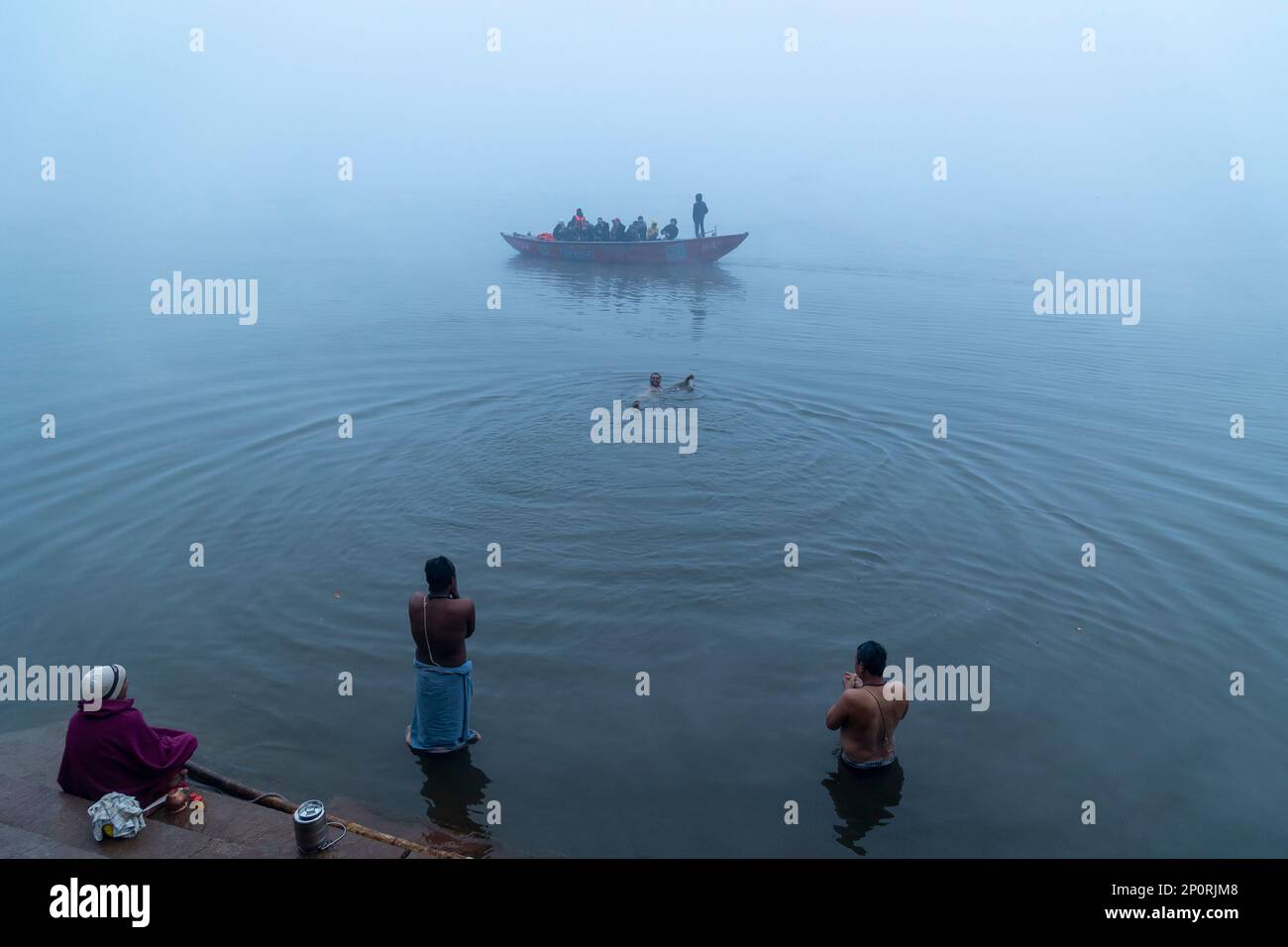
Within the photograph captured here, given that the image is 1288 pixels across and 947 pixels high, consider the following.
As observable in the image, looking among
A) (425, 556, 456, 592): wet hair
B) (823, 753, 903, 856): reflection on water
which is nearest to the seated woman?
(425, 556, 456, 592): wet hair

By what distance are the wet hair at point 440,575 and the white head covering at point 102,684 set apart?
2.23m

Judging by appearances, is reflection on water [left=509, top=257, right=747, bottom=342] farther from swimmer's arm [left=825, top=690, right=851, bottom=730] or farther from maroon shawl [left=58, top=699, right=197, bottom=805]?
maroon shawl [left=58, top=699, right=197, bottom=805]

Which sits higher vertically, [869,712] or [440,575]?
[440,575]

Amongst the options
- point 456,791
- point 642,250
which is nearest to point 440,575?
point 456,791

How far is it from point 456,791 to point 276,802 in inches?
54.2

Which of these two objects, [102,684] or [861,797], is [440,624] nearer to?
[102,684]

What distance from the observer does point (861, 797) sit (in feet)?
22.7

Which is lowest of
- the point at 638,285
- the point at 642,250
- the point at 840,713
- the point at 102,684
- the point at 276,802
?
the point at 276,802

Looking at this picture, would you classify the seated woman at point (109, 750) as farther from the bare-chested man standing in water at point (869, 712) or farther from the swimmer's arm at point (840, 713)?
the bare-chested man standing in water at point (869, 712)

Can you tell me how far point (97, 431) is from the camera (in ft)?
47.3

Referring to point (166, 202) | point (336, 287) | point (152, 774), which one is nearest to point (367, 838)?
point (152, 774)

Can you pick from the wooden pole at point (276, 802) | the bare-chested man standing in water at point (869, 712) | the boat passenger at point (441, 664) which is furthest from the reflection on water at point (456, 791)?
the bare-chested man standing in water at point (869, 712)

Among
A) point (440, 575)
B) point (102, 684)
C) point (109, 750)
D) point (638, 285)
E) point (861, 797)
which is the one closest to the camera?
point (102, 684)

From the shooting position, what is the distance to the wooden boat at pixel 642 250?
33875 millimetres
